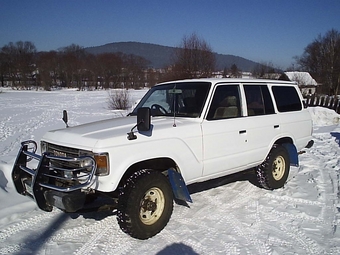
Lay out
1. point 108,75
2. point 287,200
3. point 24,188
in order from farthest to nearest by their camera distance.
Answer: point 108,75 < point 287,200 < point 24,188

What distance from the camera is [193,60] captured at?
22.8 meters

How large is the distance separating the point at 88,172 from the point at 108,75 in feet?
260

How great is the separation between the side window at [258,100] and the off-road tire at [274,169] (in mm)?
759

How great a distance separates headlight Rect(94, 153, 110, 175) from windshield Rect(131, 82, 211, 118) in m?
1.32

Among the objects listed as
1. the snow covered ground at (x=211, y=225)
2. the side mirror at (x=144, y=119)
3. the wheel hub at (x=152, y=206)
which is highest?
the side mirror at (x=144, y=119)

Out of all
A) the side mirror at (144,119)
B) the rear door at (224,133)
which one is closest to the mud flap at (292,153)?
the rear door at (224,133)

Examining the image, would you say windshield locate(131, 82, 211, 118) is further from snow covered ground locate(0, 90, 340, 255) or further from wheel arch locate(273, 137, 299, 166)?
wheel arch locate(273, 137, 299, 166)

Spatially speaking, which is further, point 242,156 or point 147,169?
point 242,156

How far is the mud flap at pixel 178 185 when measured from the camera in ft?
13.0

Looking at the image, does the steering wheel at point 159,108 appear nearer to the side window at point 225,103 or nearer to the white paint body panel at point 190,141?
the white paint body panel at point 190,141

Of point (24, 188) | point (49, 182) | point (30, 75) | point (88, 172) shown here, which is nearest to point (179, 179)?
point (88, 172)

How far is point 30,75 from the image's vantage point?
269 ft

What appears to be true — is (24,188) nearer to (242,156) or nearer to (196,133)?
(196,133)

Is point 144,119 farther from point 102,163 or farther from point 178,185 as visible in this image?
point 178,185
